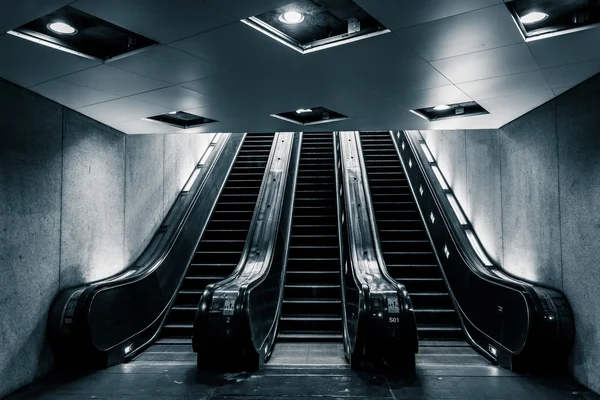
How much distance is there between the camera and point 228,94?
15.6ft

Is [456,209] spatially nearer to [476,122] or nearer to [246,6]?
[476,122]

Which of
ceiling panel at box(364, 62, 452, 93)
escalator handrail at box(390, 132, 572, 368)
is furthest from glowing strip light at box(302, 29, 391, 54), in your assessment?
escalator handrail at box(390, 132, 572, 368)

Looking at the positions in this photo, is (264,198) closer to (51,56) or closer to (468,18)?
(51,56)

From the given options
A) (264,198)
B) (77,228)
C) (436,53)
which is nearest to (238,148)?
(264,198)

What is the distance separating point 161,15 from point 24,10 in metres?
0.81

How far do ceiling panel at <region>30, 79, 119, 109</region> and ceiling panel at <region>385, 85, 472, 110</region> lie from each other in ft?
9.61

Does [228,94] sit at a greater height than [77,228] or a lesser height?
greater

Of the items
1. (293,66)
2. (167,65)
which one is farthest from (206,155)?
(293,66)

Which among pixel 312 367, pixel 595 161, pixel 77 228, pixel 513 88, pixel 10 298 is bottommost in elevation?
pixel 312 367

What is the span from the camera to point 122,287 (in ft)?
18.6

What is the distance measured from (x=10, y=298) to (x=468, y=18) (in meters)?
4.44

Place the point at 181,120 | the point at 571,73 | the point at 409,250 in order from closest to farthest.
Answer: the point at 571,73
the point at 181,120
the point at 409,250

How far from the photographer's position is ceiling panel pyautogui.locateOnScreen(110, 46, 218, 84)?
3619 mm

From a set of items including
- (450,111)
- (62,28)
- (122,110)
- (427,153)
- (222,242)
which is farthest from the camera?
(427,153)
